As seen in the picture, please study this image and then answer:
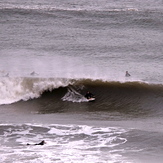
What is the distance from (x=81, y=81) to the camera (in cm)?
3691

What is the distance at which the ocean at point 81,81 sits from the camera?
2714cm

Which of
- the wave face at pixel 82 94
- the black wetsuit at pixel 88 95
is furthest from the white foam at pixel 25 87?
the black wetsuit at pixel 88 95

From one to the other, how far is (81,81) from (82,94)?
1.50m

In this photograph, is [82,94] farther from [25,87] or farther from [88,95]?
[25,87]

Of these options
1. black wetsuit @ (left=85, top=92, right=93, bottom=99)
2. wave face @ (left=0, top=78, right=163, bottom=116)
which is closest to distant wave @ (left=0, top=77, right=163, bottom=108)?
wave face @ (left=0, top=78, right=163, bottom=116)

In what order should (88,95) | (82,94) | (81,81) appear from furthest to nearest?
(81,81), (82,94), (88,95)

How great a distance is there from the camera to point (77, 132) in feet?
94.4

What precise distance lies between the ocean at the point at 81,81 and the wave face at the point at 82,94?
0.06 m

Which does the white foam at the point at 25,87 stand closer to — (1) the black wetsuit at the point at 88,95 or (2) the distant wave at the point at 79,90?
(2) the distant wave at the point at 79,90

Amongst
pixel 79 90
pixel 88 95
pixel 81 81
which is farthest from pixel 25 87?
pixel 88 95

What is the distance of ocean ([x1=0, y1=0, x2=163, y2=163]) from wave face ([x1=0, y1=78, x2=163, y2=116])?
2.5 inches

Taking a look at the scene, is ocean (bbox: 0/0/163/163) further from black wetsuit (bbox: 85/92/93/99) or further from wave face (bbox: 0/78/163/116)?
black wetsuit (bbox: 85/92/93/99)

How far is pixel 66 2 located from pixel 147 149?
104 feet

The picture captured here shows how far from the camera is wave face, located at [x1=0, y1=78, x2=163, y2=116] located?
33562 mm
